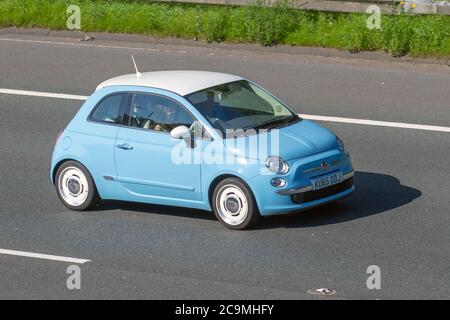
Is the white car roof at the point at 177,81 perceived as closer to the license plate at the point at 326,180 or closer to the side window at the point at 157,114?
the side window at the point at 157,114

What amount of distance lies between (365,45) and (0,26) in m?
7.69

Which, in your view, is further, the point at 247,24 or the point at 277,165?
the point at 247,24

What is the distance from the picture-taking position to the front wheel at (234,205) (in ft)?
42.9

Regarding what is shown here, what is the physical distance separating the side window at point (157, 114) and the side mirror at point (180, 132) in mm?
164

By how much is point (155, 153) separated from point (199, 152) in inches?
23.5

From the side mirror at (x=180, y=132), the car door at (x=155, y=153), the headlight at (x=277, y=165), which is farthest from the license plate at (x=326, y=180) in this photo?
the side mirror at (x=180, y=132)

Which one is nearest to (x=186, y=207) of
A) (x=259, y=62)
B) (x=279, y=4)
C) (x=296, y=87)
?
(x=296, y=87)

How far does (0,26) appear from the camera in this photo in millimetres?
23922

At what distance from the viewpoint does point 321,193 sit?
13.3 m

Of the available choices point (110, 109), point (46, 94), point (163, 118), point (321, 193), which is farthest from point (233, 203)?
point (46, 94)

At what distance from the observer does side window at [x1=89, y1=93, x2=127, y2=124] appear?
14180 mm

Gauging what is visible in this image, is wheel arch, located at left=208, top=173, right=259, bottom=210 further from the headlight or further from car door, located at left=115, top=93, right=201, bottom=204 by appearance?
the headlight

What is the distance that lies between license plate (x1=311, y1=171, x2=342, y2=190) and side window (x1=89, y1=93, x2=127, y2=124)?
257 cm

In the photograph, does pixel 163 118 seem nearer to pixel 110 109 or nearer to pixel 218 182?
pixel 110 109
